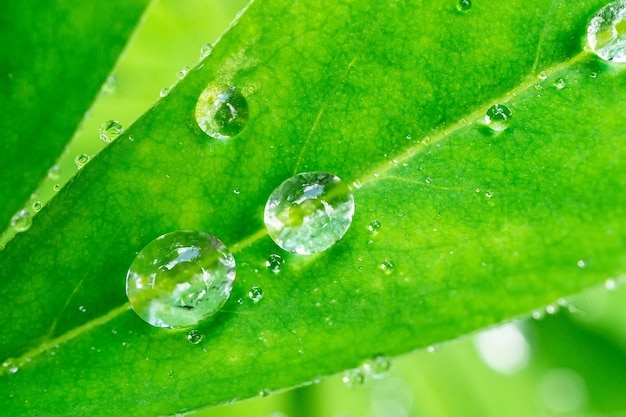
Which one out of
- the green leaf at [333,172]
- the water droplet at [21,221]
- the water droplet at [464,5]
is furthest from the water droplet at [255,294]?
the water droplet at [464,5]

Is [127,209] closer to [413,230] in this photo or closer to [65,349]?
[65,349]

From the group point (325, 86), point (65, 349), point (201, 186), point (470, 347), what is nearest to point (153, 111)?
point (201, 186)

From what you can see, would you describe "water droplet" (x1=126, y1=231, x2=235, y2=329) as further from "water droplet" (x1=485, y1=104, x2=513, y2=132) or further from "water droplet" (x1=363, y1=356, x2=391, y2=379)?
"water droplet" (x1=485, y1=104, x2=513, y2=132)

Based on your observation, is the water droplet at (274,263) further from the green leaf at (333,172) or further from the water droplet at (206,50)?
the water droplet at (206,50)

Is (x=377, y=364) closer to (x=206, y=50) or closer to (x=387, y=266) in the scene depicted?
(x=387, y=266)

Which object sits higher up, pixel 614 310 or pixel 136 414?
pixel 136 414

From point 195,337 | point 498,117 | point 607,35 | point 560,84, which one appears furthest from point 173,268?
point 607,35
